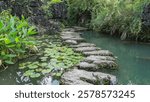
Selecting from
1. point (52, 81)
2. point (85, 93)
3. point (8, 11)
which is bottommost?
point (52, 81)

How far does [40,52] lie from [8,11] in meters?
3.22

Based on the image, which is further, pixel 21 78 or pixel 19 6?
pixel 19 6

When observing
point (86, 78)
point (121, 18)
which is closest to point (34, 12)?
point (121, 18)

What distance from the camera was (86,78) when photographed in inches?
211

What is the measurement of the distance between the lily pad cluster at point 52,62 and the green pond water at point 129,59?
3.45 feet

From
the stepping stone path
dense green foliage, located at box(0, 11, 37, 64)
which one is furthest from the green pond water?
dense green foliage, located at box(0, 11, 37, 64)

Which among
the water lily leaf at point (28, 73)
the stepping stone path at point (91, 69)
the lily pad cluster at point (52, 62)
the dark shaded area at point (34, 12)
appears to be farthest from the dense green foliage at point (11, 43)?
the dark shaded area at point (34, 12)

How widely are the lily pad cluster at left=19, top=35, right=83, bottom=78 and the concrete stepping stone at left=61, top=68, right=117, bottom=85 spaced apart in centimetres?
54

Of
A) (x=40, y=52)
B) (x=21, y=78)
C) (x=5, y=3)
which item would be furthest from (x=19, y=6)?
(x=21, y=78)

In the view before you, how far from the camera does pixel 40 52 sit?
7.78 metres

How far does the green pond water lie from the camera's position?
6063 millimetres

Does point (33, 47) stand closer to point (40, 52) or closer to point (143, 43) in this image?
point (40, 52)

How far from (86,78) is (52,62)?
64.1 inches

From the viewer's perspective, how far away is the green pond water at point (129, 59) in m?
6.06
